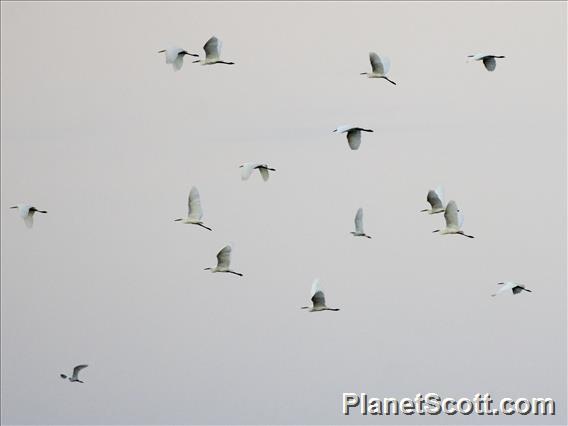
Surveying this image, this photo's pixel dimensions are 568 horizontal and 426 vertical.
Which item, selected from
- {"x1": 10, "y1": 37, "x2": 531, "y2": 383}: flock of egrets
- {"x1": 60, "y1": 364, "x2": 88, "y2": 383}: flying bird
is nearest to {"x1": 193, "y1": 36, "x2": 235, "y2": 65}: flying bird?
{"x1": 10, "y1": 37, "x2": 531, "y2": 383}: flock of egrets

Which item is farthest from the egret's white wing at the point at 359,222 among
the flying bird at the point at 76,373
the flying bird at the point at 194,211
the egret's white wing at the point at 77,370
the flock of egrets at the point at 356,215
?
the egret's white wing at the point at 77,370

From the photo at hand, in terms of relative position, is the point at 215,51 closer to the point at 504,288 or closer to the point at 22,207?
the point at 22,207

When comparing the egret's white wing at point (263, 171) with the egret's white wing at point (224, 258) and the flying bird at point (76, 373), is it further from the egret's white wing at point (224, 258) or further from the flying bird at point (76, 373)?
the flying bird at point (76, 373)

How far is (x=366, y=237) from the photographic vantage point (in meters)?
48.6

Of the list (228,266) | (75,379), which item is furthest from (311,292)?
(75,379)

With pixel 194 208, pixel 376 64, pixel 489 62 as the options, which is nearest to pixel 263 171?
pixel 194 208

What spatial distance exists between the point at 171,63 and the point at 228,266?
5.75m

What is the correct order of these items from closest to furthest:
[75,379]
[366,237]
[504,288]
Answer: [504,288]
[366,237]
[75,379]

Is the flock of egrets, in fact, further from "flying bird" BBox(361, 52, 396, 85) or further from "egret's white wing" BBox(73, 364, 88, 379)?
"egret's white wing" BBox(73, 364, 88, 379)

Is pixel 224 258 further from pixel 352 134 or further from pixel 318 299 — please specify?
pixel 352 134

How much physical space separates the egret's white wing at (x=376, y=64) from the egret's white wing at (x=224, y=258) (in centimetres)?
636

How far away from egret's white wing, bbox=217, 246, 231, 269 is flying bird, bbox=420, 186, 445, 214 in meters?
6.14

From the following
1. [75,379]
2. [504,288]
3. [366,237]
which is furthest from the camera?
[75,379]

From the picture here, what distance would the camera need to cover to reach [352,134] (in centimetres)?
4584
